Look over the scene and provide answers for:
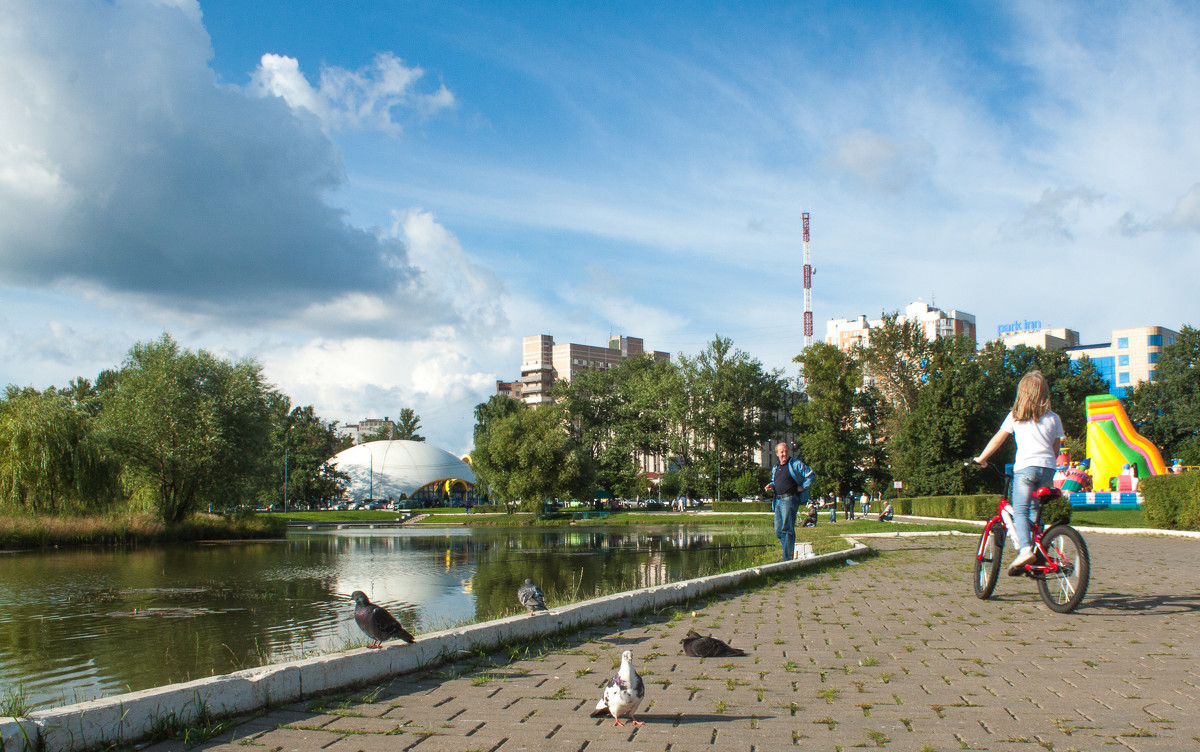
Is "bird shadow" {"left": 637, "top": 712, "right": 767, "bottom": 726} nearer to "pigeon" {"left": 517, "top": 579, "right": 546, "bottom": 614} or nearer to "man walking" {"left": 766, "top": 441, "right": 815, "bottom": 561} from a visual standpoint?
"pigeon" {"left": 517, "top": 579, "right": 546, "bottom": 614}

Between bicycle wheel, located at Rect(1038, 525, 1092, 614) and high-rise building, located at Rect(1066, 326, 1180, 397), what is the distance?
109048 millimetres

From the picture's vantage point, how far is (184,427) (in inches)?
1214

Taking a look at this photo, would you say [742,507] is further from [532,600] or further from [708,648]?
[708,648]

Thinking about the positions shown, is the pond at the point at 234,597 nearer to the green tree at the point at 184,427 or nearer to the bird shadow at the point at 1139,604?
the bird shadow at the point at 1139,604

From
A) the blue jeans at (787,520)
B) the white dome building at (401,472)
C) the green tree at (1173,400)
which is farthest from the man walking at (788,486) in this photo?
the white dome building at (401,472)

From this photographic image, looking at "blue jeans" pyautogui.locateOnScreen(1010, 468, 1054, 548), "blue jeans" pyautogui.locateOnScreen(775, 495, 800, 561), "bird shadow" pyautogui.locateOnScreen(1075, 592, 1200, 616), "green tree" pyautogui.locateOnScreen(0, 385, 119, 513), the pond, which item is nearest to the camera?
"blue jeans" pyautogui.locateOnScreen(1010, 468, 1054, 548)

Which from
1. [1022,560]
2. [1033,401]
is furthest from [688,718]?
[1033,401]

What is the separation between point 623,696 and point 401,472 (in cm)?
10497

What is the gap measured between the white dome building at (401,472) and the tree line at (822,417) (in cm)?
4036

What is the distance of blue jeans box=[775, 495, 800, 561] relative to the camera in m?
11.0

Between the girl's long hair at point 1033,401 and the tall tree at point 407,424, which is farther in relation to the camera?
the tall tree at point 407,424

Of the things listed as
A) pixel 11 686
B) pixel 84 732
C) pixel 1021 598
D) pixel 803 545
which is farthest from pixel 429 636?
pixel 803 545

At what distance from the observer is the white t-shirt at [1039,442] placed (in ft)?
20.3

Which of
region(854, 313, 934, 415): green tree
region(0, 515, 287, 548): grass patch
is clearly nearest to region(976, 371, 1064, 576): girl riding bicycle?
region(0, 515, 287, 548): grass patch
